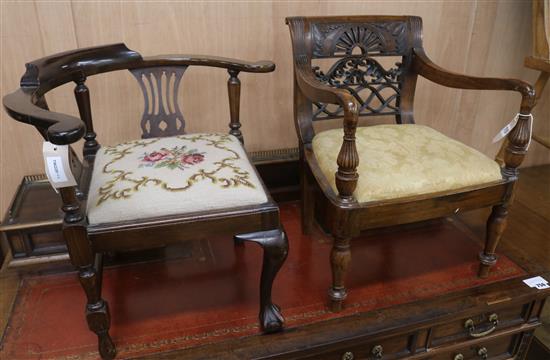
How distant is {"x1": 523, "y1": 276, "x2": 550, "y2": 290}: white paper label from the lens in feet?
4.18

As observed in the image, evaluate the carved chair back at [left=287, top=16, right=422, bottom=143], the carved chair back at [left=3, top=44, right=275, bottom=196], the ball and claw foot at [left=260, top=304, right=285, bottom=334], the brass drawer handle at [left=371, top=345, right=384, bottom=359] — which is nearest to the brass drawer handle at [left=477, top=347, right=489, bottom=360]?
the brass drawer handle at [left=371, top=345, right=384, bottom=359]

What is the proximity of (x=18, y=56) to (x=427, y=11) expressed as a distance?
1406 millimetres

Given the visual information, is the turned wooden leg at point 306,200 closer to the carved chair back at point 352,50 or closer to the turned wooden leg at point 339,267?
the carved chair back at point 352,50

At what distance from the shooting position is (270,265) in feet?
3.47

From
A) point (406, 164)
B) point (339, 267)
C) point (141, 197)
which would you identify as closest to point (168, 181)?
point (141, 197)

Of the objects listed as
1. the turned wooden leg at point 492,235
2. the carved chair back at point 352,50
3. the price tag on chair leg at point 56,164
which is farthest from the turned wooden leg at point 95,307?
the turned wooden leg at point 492,235

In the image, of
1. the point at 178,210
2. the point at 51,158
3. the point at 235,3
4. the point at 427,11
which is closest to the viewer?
the point at 51,158

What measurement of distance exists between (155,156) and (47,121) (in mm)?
348

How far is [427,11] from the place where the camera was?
1.70 meters

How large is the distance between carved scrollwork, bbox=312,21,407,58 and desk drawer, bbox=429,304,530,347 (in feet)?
2.70

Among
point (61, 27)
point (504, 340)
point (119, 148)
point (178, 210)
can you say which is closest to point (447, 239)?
point (504, 340)

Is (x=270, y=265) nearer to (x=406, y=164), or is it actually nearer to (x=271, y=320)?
(x=271, y=320)

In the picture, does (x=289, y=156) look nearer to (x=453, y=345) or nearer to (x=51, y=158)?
(x=453, y=345)

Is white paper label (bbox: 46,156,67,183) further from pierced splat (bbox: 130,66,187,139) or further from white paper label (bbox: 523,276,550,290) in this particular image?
white paper label (bbox: 523,276,550,290)
